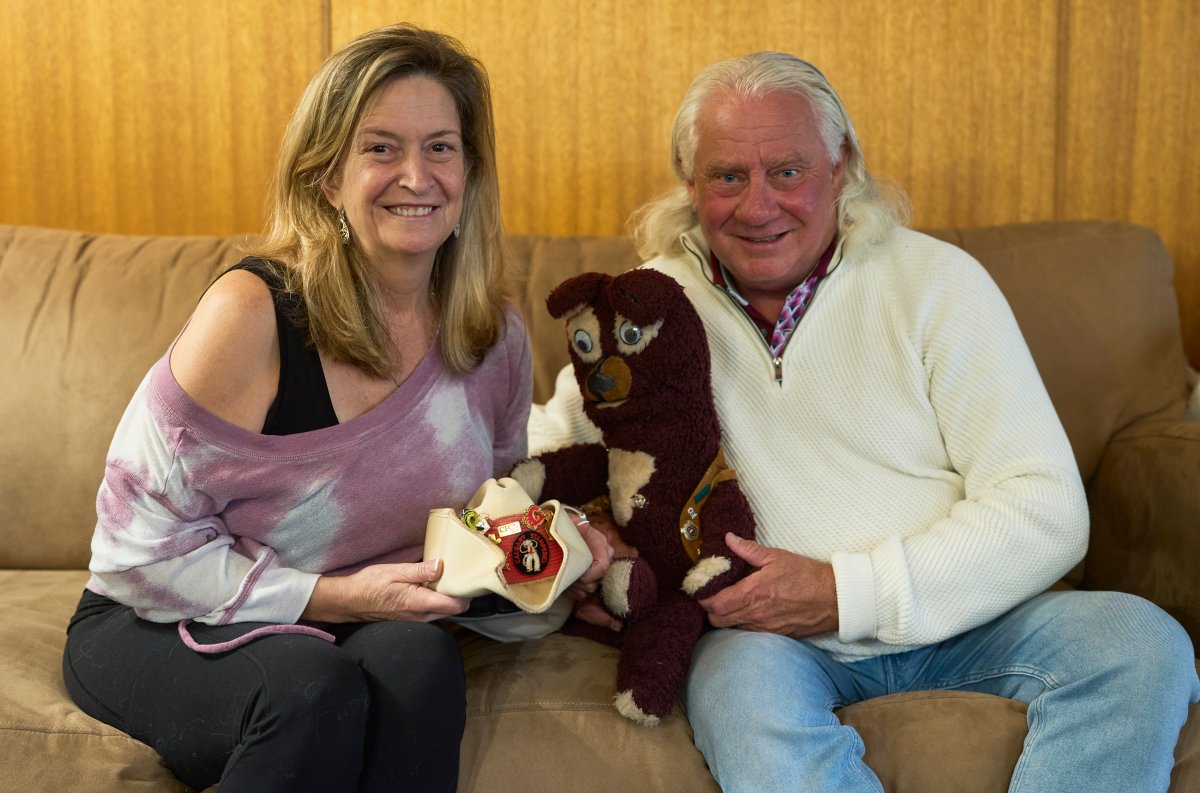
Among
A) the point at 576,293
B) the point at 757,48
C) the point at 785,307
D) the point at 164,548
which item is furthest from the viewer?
the point at 757,48

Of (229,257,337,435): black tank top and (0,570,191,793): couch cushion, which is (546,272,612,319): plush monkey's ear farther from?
(0,570,191,793): couch cushion

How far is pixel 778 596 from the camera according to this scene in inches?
54.2

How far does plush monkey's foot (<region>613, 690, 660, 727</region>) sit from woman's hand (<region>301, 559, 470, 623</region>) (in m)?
0.21

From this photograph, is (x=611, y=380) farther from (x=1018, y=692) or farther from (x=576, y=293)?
(x=1018, y=692)

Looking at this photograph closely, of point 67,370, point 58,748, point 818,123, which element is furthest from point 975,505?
point 67,370

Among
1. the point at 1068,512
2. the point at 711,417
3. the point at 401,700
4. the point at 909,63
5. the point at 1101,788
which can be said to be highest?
the point at 909,63

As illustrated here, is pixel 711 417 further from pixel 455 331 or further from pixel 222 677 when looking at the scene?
pixel 222 677

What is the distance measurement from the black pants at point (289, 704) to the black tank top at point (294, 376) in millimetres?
234

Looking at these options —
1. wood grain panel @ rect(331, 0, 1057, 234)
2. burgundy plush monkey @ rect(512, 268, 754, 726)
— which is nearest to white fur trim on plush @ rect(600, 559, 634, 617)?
burgundy plush monkey @ rect(512, 268, 754, 726)

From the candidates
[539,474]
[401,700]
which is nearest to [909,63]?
[539,474]

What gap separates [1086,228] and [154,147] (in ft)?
5.85

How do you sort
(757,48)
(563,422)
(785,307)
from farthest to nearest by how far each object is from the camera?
(757,48)
(563,422)
(785,307)

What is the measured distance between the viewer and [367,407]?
1.35 m

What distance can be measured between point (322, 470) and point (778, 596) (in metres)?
0.56
